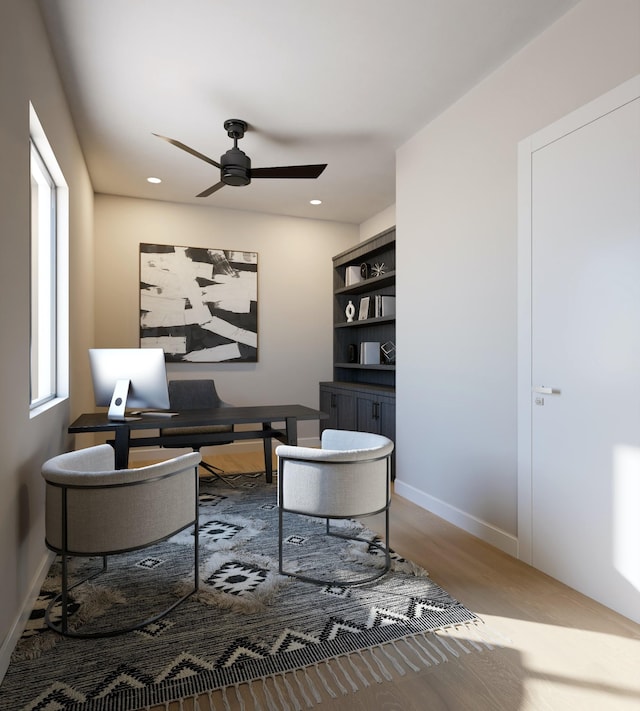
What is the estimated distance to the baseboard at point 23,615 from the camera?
5.31ft

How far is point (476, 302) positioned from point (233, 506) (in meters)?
2.17

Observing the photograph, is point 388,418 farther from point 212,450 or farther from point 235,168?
point 235,168

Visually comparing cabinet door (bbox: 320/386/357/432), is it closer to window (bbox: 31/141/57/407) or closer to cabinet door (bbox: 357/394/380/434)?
cabinet door (bbox: 357/394/380/434)

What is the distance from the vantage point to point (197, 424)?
2971 millimetres

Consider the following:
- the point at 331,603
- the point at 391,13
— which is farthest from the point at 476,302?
the point at 331,603

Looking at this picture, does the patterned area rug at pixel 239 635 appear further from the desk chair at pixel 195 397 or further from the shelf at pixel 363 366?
the shelf at pixel 363 366

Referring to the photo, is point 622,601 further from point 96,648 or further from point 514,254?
point 96,648

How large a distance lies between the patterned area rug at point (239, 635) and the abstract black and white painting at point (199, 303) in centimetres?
274

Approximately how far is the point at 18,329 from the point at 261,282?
3569 mm

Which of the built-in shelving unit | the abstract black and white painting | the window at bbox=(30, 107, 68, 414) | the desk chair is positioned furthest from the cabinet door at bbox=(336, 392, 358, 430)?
the window at bbox=(30, 107, 68, 414)

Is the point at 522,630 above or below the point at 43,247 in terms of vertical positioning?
below

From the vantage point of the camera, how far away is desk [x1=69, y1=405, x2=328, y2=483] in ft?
9.36

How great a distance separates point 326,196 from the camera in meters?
4.82

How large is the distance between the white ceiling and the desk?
2.04m
